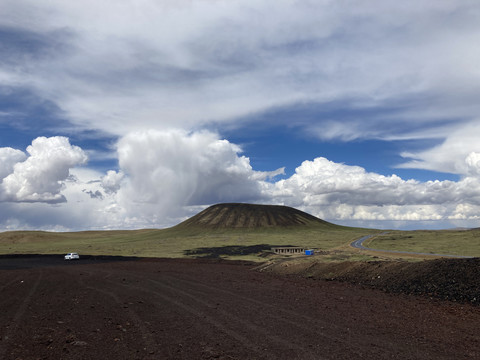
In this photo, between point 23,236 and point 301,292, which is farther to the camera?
point 23,236

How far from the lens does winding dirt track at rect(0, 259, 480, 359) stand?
13.4 m

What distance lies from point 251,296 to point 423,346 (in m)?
13.9

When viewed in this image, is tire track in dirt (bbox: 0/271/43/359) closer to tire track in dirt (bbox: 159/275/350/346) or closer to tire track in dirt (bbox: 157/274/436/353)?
tire track in dirt (bbox: 157/274/436/353)

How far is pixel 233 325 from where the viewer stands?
1734cm

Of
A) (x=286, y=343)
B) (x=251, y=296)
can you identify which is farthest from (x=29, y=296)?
(x=286, y=343)

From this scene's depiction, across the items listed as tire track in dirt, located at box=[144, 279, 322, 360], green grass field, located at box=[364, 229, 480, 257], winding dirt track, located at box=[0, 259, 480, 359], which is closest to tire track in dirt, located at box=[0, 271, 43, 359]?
winding dirt track, located at box=[0, 259, 480, 359]

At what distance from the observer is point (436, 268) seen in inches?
1112

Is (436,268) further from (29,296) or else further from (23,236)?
(23,236)

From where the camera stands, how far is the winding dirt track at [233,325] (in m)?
13.4

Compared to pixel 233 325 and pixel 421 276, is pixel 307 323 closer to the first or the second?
pixel 233 325

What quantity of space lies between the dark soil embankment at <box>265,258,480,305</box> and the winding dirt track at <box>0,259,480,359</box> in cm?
180

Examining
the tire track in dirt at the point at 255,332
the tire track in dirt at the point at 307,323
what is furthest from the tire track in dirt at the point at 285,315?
the tire track in dirt at the point at 255,332

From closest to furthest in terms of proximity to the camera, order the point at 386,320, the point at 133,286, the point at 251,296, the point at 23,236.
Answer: the point at 386,320, the point at 251,296, the point at 133,286, the point at 23,236

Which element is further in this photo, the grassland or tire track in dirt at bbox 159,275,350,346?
the grassland
